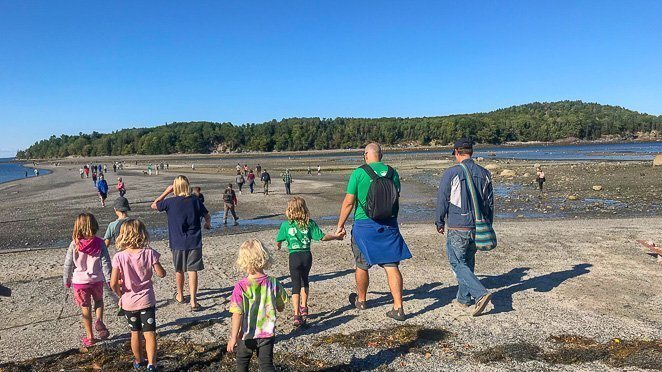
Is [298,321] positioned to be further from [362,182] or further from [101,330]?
[101,330]

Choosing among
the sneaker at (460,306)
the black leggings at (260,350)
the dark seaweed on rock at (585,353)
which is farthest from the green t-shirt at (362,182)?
the black leggings at (260,350)

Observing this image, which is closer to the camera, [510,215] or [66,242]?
[66,242]

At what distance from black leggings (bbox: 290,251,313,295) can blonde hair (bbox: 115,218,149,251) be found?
1876mm

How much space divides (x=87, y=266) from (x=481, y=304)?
15.3ft

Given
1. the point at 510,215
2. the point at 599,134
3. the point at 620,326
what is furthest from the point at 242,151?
the point at 620,326

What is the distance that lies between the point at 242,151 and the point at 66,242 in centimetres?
17696

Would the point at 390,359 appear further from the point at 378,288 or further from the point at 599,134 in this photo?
the point at 599,134

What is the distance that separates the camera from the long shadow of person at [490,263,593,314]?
6.49 meters

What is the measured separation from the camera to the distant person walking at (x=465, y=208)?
19.2 feet

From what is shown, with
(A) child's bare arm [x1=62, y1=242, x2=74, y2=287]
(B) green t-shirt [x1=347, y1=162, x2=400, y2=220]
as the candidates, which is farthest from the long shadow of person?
(A) child's bare arm [x1=62, y1=242, x2=74, y2=287]

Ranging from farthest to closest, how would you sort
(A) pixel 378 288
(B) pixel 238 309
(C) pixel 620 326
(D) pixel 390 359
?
(A) pixel 378 288, (C) pixel 620 326, (D) pixel 390 359, (B) pixel 238 309

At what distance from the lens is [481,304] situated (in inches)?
231

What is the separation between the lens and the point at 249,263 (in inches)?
152

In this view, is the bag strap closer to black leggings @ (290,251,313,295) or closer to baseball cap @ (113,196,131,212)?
black leggings @ (290,251,313,295)
